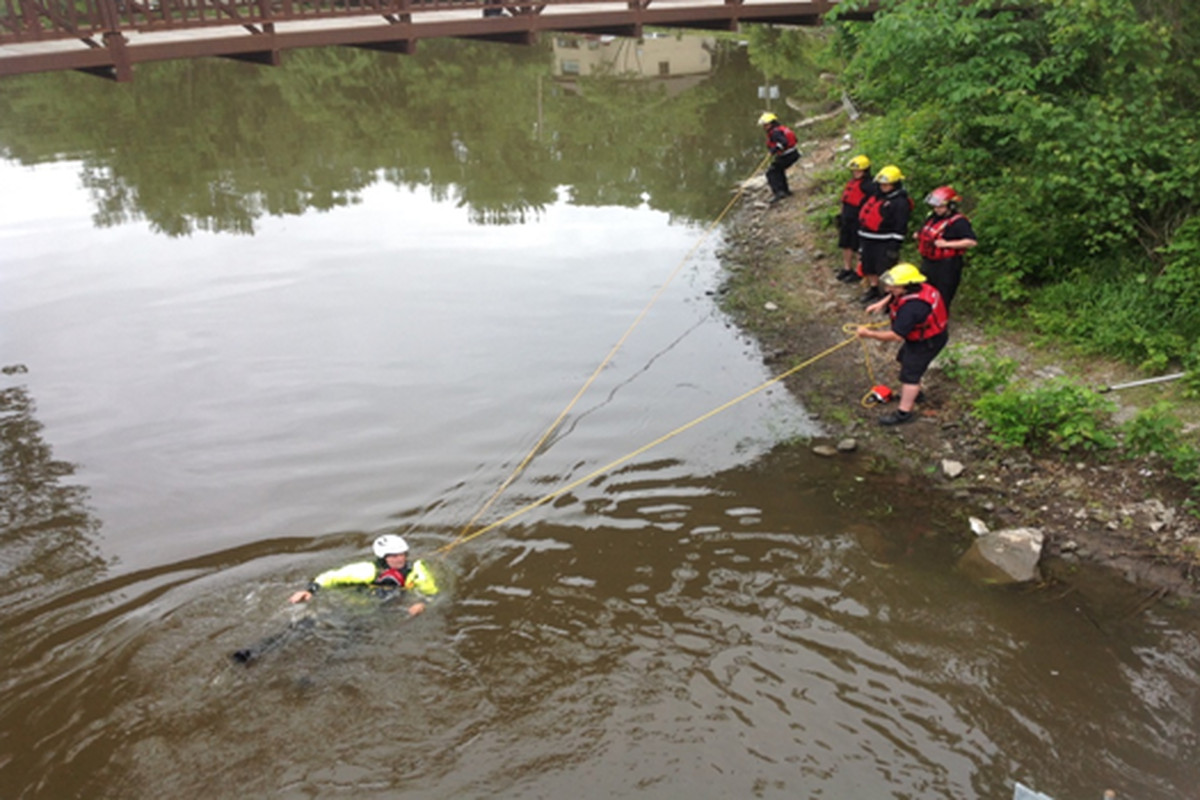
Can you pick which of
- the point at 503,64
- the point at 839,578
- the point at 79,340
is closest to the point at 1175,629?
the point at 839,578

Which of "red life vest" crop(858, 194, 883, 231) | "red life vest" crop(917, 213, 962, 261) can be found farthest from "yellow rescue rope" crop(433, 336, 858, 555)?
"red life vest" crop(858, 194, 883, 231)

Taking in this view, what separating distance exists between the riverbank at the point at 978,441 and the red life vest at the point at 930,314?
100cm

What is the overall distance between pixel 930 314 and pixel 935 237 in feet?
4.66

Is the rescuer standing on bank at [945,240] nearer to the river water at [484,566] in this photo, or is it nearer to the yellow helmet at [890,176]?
the yellow helmet at [890,176]

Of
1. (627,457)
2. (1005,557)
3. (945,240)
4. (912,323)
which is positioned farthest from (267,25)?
(1005,557)

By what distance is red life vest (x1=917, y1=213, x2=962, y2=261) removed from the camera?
→ 9.67 m

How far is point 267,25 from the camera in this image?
14414mm

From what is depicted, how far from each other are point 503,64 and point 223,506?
29.5m

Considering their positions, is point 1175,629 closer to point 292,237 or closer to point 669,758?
point 669,758

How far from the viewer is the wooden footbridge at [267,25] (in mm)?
12172

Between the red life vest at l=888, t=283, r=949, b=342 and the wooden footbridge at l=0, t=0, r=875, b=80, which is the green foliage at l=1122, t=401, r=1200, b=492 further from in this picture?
the wooden footbridge at l=0, t=0, r=875, b=80

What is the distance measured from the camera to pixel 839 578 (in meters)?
7.34

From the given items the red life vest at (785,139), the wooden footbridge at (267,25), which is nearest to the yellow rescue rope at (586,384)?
the red life vest at (785,139)

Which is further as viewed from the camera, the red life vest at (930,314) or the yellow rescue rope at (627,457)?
the red life vest at (930,314)
